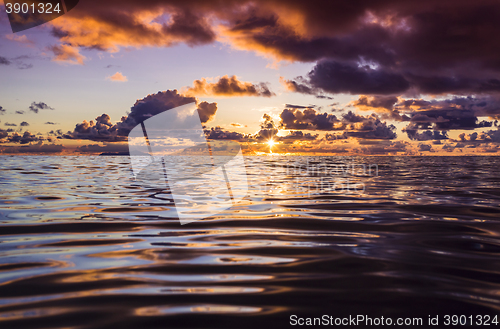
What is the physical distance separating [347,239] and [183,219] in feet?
11.9

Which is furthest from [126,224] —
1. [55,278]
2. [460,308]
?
[460,308]

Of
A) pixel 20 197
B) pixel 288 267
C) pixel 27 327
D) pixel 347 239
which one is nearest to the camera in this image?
pixel 27 327

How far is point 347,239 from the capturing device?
520cm

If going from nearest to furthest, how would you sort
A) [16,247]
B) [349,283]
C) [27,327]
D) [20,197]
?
[27,327] → [349,283] → [16,247] → [20,197]

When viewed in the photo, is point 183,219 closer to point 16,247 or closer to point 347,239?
point 16,247

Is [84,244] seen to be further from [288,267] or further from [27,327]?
[288,267]

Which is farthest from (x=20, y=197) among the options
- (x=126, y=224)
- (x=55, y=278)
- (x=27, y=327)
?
(x=27, y=327)

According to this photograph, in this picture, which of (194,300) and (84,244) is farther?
(84,244)

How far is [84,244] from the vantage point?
15.9 feet

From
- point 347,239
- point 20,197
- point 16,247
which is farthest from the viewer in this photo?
point 20,197

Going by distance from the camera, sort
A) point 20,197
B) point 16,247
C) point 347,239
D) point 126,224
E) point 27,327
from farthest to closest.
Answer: point 20,197
point 126,224
point 347,239
point 16,247
point 27,327

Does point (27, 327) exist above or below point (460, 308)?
above

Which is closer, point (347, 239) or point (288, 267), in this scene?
point (288, 267)

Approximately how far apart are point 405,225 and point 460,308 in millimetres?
3771
